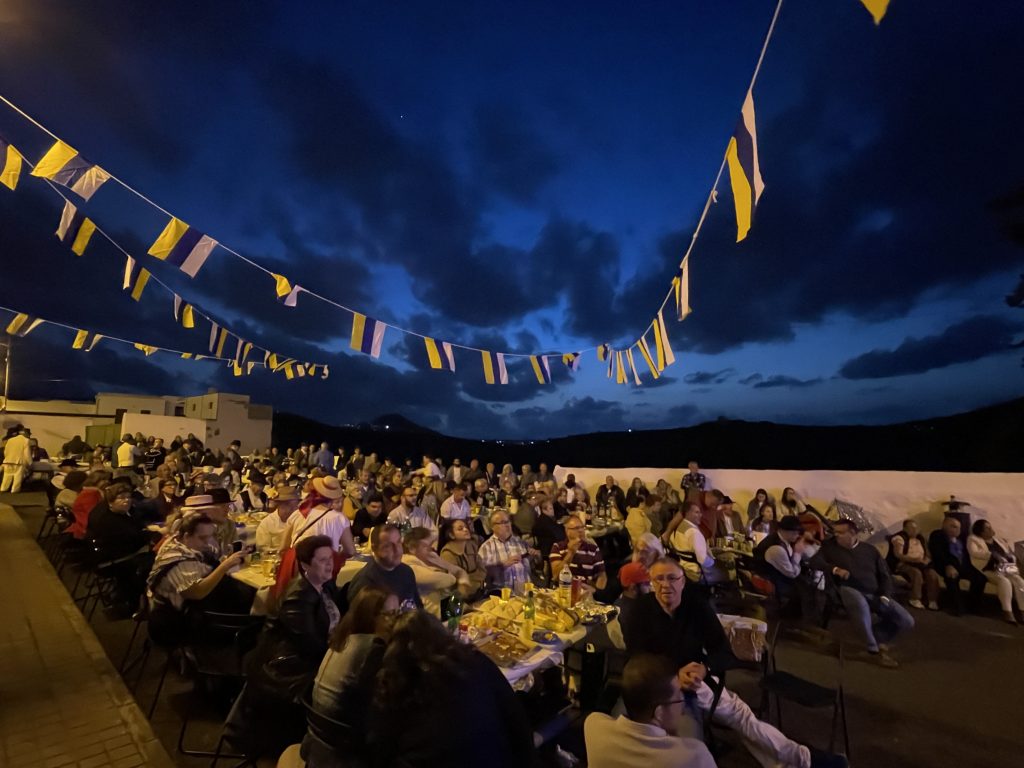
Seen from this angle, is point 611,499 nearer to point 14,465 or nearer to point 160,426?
point 14,465

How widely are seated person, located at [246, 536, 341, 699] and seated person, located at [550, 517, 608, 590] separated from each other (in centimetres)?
248

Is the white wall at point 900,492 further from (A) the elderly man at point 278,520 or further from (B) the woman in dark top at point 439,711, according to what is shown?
(B) the woman in dark top at point 439,711

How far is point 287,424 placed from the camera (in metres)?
38.2

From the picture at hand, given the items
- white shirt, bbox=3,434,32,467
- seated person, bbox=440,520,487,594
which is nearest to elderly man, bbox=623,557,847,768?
seated person, bbox=440,520,487,594

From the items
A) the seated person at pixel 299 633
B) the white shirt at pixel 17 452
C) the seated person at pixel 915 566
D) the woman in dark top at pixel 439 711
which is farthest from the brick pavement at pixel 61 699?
the white shirt at pixel 17 452

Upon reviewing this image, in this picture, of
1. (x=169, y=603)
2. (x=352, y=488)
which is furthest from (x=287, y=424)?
(x=169, y=603)

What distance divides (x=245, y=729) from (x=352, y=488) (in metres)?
6.73

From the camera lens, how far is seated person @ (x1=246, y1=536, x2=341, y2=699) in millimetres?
2434

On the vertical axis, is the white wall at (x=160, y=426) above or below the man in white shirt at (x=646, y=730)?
above

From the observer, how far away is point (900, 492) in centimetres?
770

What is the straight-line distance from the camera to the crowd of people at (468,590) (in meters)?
1.69

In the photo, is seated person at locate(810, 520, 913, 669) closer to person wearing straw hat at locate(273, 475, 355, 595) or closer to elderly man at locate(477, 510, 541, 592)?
elderly man at locate(477, 510, 541, 592)

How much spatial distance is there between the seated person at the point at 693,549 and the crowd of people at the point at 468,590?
2cm

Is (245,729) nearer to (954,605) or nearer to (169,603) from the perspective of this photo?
(169,603)
